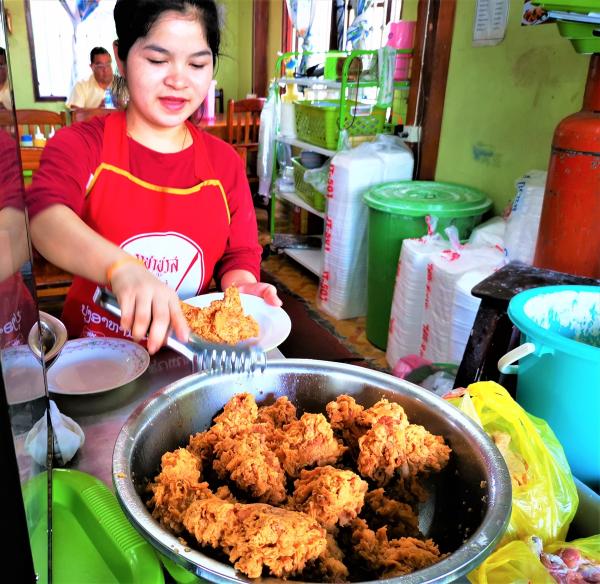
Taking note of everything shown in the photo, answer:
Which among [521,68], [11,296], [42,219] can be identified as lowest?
[42,219]

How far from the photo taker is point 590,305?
1.30 metres

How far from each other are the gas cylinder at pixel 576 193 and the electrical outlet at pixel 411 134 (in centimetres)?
157

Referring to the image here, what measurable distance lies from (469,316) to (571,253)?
54cm

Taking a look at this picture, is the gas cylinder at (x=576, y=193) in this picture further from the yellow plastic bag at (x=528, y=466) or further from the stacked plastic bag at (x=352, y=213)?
the stacked plastic bag at (x=352, y=213)

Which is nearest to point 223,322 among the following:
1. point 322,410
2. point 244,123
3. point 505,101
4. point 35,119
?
point 322,410

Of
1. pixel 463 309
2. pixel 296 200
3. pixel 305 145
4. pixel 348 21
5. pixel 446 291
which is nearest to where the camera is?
pixel 463 309

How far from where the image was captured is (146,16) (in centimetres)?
130

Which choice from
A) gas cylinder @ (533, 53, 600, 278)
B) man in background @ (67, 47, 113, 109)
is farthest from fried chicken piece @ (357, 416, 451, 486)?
man in background @ (67, 47, 113, 109)

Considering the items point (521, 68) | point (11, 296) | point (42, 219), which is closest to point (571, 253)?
point (521, 68)

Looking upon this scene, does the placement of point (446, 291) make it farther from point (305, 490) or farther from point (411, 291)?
point (305, 490)

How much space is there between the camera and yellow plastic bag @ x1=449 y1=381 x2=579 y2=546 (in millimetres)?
885

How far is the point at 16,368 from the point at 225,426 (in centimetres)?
37

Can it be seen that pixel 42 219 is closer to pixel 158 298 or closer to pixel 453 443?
pixel 158 298

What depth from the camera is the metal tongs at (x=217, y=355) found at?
79 centimetres
